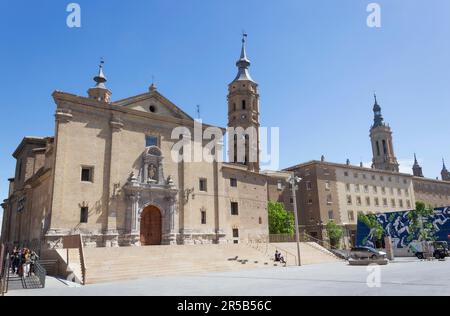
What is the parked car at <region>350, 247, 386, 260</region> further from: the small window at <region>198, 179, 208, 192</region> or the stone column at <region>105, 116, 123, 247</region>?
the stone column at <region>105, 116, 123, 247</region>

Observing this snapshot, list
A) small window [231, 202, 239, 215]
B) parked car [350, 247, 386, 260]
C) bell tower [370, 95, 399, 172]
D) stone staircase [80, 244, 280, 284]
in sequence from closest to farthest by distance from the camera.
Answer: stone staircase [80, 244, 280, 284] < parked car [350, 247, 386, 260] < small window [231, 202, 239, 215] < bell tower [370, 95, 399, 172]

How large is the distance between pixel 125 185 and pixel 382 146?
73.0 m

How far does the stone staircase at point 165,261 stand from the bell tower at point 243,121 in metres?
24.9

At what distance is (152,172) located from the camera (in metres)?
30.3

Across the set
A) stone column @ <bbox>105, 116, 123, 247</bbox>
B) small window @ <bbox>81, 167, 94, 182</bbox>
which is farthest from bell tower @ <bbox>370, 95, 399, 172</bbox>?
small window @ <bbox>81, 167, 94, 182</bbox>

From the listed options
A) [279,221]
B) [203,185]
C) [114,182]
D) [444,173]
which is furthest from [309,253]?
[444,173]

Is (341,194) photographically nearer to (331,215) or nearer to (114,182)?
(331,215)

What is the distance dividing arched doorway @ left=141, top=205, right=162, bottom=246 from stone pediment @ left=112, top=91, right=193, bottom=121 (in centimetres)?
910

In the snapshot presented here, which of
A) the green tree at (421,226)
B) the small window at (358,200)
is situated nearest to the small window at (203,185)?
the green tree at (421,226)

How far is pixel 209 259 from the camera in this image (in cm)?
2384

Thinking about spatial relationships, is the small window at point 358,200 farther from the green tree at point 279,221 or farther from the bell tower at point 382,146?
the bell tower at point 382,146

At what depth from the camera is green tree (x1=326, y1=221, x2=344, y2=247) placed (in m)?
52.2

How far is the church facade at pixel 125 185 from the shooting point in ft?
84.9
